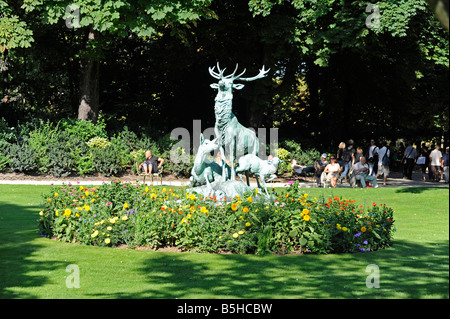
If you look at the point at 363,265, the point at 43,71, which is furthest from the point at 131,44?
the point at 363,265

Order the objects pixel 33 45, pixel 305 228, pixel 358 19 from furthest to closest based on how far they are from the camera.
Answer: pixel 33 45 → pixel 358 19 → pixel 305 228

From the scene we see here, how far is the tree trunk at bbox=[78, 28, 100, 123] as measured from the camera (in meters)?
23.4

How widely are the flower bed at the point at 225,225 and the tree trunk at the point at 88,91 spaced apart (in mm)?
13971

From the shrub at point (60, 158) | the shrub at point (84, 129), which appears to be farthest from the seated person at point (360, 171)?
the shrub at point (60, 158)

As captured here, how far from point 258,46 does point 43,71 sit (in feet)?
35.2

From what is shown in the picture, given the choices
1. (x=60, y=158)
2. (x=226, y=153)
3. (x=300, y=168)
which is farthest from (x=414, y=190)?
(x=60, y=158)

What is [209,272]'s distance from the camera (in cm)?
770

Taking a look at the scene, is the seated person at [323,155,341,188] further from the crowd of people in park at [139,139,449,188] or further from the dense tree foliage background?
the dense tree foliage background

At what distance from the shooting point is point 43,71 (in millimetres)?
28219

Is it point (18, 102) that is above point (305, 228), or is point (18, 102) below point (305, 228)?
above

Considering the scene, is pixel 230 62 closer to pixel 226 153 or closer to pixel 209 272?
pixel 226 153

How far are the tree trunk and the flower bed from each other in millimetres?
13971

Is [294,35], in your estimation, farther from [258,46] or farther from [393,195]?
[393,195]

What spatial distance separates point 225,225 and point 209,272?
1.45m
